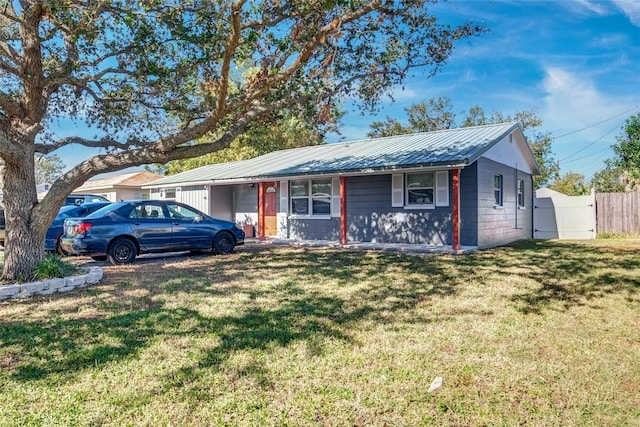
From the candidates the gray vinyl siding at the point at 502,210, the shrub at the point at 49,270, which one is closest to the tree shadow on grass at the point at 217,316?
the shrub at the point at 49,270

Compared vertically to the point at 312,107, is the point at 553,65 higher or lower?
higher

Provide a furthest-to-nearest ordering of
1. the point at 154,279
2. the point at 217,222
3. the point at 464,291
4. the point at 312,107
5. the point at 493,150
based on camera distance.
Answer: the point at 493,150 < the point at 217,222 < the point at 312,107 < the point at 154,279 < the point at 464,291

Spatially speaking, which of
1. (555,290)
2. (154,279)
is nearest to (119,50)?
(154,279)

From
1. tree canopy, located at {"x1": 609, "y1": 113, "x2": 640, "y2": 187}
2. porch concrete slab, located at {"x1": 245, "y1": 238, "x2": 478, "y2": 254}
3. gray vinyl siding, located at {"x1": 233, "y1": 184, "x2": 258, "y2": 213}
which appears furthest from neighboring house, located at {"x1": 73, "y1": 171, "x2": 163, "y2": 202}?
tree canopy, located at {"x1": 609, "y1": 113, "x2": 640, "y2": 187}

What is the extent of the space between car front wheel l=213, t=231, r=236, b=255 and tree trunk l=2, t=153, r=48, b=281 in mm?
4583

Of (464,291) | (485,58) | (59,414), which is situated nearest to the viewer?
(59,414)

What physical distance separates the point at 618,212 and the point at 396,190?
9.31m

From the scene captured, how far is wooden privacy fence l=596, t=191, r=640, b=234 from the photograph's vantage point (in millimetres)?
16016

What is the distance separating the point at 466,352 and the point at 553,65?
20790 millimetres

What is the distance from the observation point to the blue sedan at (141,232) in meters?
9.60

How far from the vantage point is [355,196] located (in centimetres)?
1437

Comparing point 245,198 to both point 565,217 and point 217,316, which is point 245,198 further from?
point 217,316

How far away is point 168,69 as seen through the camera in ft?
29.8

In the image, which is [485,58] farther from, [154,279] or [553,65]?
[154,279]
